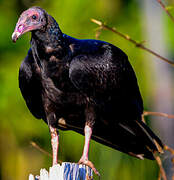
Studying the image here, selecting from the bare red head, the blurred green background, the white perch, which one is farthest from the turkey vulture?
the blurred green background

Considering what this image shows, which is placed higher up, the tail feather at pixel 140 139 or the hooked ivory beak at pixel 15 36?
the hooked ivory beak at pixel 15 36

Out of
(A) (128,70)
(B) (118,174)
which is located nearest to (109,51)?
(A) (128,70)

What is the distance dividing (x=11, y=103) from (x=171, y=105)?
471 centimetres

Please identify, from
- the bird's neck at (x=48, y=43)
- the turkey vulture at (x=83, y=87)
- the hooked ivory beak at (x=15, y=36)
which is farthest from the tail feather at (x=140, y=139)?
the hooked ivory beak at (x=15, y=36)

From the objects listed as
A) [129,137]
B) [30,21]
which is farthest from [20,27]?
[129,137]

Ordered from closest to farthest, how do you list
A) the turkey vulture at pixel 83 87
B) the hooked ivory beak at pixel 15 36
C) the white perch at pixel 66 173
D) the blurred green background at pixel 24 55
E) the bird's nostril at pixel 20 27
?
the white perch at pixel 66 173, the hooked ivory beak at pixel 15 36, the bird's nostril at pixel 20 27, the turkey vulture at pixel 83 87, the blurred green background at pixel 24 55

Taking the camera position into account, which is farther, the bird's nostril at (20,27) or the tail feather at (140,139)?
the tail feather at (140,139)

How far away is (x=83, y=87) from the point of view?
197 inches

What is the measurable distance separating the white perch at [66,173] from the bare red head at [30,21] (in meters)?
1.45

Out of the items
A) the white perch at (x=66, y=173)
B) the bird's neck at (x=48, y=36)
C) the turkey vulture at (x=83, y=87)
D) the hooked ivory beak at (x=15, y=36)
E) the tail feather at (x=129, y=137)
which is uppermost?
the bird's neck at (x=48, y=36)

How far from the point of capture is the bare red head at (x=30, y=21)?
4.92m

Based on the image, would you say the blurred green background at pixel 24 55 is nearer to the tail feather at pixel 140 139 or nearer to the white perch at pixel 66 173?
the tail feather at pixel 140 139

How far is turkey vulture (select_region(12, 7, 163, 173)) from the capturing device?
5.07 metres

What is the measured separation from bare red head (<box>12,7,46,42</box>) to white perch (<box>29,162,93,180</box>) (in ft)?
4.76
